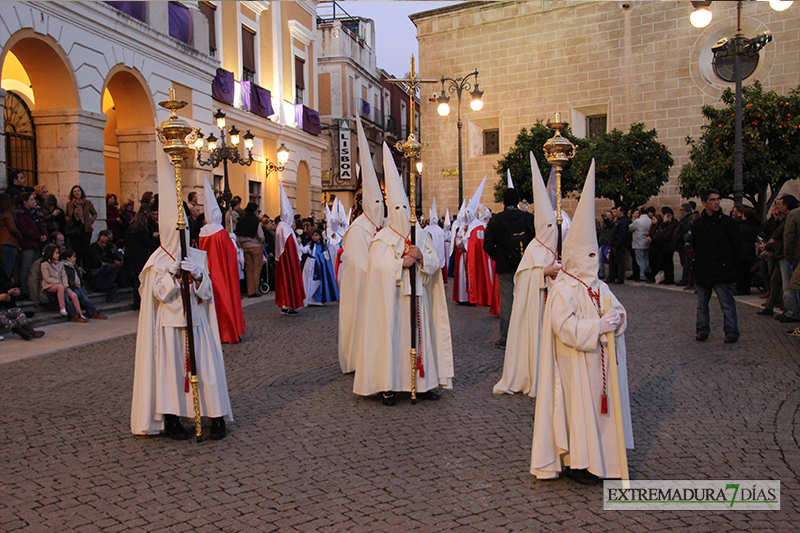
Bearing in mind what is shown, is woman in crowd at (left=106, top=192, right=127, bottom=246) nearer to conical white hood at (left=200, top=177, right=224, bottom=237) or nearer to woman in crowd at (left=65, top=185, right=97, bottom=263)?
woman in crowd at (left=65, top=185, right=97, bottom=263)

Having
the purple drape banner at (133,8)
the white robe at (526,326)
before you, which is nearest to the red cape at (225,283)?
the white robe at (526,326)

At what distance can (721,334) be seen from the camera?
8844 millimetres

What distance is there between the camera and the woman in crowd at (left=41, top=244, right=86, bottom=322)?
10148mm

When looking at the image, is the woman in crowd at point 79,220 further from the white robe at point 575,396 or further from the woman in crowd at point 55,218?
the white robe at point 575,396

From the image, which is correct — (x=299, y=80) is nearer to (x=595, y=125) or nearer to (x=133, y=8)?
(x=133, y=8)

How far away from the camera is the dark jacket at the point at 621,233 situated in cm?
1576

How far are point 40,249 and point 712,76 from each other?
79.4ft

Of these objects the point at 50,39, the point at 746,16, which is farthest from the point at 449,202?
the point at 50,39

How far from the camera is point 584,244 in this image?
12.9ft

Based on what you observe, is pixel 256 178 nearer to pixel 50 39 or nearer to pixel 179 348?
pixel 50 39

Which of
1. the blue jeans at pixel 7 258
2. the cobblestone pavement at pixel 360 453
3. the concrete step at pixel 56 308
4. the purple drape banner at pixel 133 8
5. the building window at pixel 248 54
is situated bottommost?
the cobblestone pavement at pixel 360 453

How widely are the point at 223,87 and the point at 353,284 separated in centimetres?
1546

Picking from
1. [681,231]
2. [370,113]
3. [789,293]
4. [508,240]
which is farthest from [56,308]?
[370,113]

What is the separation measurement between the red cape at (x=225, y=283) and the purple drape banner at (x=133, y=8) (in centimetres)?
802
